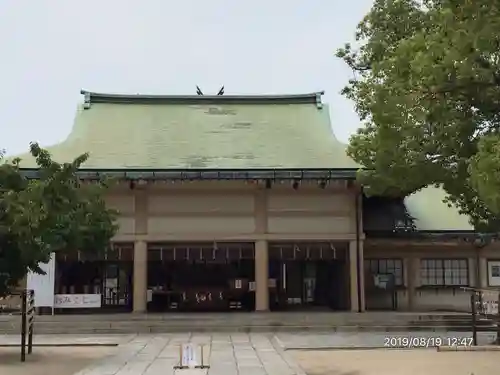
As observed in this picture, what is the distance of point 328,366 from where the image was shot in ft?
40.4

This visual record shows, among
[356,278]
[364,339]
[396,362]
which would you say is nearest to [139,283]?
[356,278]

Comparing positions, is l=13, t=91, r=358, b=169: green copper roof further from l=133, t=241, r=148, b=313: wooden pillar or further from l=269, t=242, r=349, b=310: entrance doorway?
l=269, t=242, r=349, b=310: entrance doorway

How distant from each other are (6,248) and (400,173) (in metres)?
8.10

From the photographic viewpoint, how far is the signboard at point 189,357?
11625 millimetres

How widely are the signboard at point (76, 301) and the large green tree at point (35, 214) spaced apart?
317 inches

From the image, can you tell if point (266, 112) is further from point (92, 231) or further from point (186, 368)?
point (186, 368)

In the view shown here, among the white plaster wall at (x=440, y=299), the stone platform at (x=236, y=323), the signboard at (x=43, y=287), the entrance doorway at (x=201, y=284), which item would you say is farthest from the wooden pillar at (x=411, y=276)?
the signboard at (x=43, y=287)

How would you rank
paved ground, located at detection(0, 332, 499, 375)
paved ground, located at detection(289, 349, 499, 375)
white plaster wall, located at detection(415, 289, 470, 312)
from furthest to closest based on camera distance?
white plaster wall, located at detection(415, 289, 470, 312), paved ground, located at detection(0, 332, 499, 375), paved ground, located at detection(289, 349, 499, 375)

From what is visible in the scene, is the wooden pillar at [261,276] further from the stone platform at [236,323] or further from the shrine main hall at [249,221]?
the stone platform at [236,323]

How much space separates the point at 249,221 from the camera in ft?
72.9

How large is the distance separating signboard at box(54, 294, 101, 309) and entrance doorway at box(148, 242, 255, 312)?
239 centimetres

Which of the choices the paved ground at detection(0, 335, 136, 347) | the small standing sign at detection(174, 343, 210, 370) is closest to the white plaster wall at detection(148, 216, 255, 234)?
the paved ground at detection(0, 335, 136, 347)

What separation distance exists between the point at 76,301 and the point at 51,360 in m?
8.96

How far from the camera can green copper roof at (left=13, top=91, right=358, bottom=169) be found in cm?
2345
